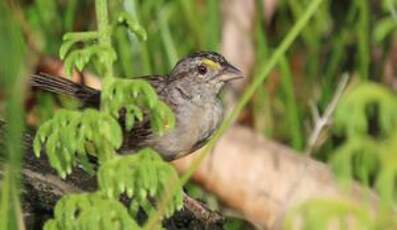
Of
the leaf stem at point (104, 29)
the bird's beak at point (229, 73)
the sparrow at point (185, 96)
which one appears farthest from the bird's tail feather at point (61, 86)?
the leaf stem at point (104, 29)

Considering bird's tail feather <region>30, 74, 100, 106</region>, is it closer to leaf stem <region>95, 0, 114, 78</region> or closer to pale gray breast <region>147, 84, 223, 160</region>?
pale gray breast <region>147, 84, 223, 160</region>

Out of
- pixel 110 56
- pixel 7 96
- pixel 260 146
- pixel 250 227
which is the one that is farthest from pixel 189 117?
pixel 7 96

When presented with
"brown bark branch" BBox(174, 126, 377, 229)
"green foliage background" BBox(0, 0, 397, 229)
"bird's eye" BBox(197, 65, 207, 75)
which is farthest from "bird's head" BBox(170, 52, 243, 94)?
"brown bark branch" BBox(174, 126, 377, 229)

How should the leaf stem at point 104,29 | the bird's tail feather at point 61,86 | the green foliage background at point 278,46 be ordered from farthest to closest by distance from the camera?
the green foliage background at point 278,46 → the bird's tail feather at point 61,86 → the leaf stem at point 104,29

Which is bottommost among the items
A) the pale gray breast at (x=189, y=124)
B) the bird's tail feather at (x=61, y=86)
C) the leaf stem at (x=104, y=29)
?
the pale gray breast at (x=189, y=124)

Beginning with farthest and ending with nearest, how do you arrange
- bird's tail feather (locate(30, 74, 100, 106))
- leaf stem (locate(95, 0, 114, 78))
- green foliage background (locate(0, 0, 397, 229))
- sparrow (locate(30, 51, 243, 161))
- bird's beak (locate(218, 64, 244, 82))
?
green foliage background (locate(0, 0, 397, 229)), bird's tail feather (locate(30, 74, 100, 106)), bird's beak (locate(218, 64, 244, 82)), sparrow (locate(30, 51, 243, 161)), leaf stem (locate(95, 0, 114, 78))

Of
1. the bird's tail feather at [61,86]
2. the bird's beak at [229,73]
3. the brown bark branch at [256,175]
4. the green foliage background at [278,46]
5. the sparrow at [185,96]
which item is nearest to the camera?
the sparrow at [185,96]

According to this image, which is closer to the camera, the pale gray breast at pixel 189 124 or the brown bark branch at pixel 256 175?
the pale gray breast at pixel 189 124

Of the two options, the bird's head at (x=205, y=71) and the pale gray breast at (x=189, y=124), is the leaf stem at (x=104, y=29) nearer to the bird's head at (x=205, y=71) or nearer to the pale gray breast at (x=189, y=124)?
the pale gray breast at (x=189, y=124)

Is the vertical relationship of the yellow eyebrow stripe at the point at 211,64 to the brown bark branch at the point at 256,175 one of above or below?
above
